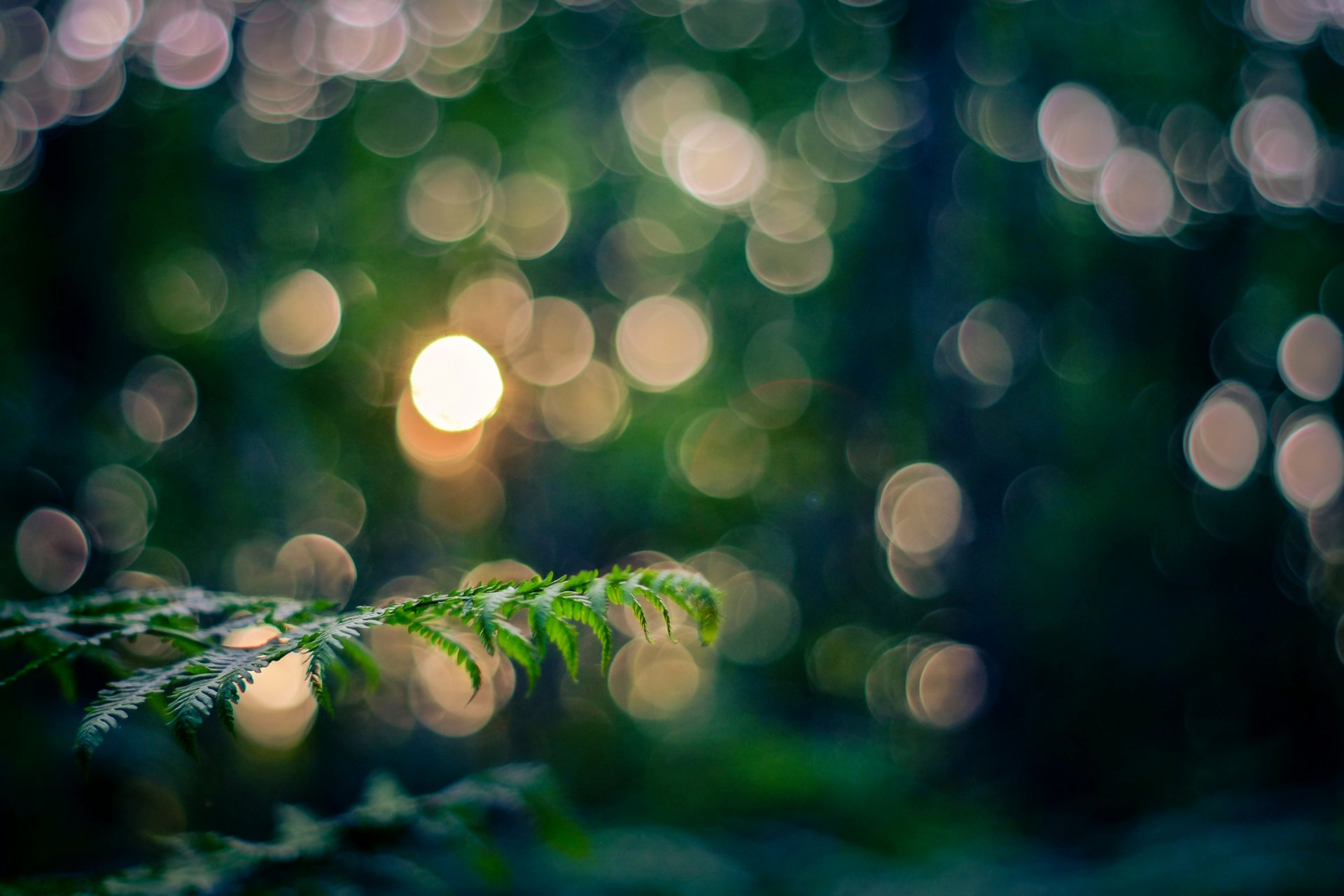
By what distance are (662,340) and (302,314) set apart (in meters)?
3.59

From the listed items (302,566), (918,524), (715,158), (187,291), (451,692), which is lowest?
(451,692)

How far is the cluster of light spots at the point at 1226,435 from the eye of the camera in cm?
500

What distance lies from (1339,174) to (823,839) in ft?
18.0

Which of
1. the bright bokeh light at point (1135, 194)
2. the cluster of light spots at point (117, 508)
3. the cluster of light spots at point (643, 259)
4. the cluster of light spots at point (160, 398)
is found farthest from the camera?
the cluster of light spots at point (643, 259)

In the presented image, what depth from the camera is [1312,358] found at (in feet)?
16.0

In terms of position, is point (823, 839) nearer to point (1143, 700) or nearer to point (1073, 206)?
point (1143, 700)

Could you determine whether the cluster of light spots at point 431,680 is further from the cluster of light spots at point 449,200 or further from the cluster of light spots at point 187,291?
the cluster of light spots at point 449,200

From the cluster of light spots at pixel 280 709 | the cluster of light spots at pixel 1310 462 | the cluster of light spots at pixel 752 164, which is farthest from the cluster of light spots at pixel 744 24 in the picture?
the cluster of light spots at pixel 280 709

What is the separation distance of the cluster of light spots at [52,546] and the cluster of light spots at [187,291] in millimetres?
1558

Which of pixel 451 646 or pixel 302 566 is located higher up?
pixel 302 566

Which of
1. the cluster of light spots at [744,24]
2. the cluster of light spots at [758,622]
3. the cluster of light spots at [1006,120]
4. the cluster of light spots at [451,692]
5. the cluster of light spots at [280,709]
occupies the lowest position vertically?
the cluster of light spots at [280,709]

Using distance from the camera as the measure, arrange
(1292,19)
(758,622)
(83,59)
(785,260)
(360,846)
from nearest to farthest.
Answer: (360,846) < (1292,19) < (83,59) < (785,260) < (758,622)

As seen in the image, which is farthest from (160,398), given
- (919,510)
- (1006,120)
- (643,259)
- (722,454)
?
(1006,120)

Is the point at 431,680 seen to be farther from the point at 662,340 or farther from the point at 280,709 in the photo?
the point at 662,340
